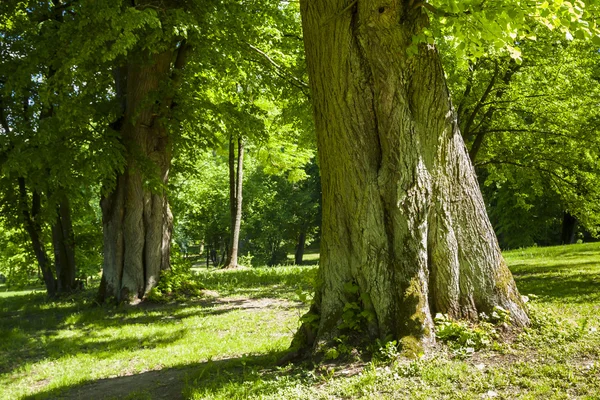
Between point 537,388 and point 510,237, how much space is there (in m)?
37.1

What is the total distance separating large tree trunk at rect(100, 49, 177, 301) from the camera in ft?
40.2

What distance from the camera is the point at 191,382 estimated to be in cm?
584

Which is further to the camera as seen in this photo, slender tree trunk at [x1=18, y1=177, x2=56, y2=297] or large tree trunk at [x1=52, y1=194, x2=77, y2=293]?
large tree trunk at [x1=52, y1=194, x2=77, y2=293]

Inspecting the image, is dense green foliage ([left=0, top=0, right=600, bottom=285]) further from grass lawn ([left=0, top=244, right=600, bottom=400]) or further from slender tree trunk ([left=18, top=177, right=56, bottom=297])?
grass lawn ([left=0, top=244, right=600, bottom=400])

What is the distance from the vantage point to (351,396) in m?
4.58

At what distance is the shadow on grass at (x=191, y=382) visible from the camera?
17.1ft

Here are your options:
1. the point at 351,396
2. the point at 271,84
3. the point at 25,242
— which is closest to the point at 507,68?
the point at 271,84

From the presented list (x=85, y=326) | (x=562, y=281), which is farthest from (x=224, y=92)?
(x=562, y=281)

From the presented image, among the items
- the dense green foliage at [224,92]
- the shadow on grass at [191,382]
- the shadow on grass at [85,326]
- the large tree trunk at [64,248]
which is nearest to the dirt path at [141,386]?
the shadow on grass at [191,382]

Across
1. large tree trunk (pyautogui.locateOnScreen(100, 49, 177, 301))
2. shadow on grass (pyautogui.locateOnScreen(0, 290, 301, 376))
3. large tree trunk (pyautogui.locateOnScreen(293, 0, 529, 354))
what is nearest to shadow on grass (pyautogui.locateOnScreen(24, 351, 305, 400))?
large tree trunk (pyautogui.locateOnScreen(293, 0, 529, 354))

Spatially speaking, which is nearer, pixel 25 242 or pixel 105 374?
pixel 105 374

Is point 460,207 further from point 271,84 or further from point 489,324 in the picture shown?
point 271,84

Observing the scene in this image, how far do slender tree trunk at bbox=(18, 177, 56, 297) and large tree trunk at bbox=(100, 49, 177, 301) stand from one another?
11.3 feet

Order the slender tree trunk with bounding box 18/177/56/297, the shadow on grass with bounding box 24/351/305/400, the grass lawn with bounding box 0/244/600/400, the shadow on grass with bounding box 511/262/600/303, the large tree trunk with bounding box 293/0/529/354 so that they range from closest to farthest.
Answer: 1. the grass lawn with bounding box 0/244/600/400
2. the shadow on grass with bounding box 24/351/305/400
3. the large tree trunk with bounding box 293/0/529/354
4. the shadow on grass with bounding box 511/262/600/303
5. the slender tree trunk with bounding box 18/177/56/297
